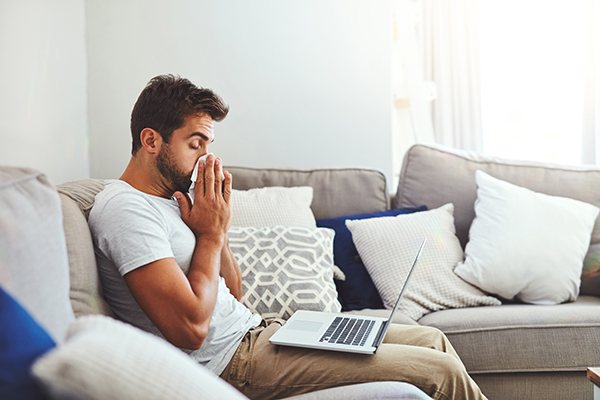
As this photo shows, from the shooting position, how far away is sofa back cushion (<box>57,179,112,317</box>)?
39.3 inches

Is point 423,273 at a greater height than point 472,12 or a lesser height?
lesser

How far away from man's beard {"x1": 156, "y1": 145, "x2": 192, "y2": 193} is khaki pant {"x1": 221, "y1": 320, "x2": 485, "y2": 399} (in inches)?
18.9

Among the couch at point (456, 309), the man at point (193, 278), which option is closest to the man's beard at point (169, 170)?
the man at point (193, 278)

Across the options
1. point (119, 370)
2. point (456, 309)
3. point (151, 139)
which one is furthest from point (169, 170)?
point (456, 309)

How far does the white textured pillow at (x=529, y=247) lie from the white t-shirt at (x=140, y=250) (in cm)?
A: 103

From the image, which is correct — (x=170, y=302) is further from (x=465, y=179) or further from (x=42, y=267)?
(x=465, y=179)

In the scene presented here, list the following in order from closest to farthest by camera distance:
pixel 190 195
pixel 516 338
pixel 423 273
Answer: pixel 190 195
pixel 516 338
pixel 423 273

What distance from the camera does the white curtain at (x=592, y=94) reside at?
3.06 m

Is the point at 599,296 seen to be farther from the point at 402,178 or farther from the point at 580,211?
the point at 402,178

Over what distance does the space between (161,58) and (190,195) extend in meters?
1.36

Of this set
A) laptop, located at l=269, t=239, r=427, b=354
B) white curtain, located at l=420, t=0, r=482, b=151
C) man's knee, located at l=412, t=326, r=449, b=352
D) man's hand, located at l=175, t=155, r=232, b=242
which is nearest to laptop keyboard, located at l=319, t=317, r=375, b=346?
laptop, located at l=269, t=239, r=427, b=354

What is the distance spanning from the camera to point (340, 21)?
2.60 meters

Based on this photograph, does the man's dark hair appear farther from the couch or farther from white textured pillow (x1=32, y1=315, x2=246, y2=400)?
white textured pillow (x1=32, y1=315, x2=246, y2=400)

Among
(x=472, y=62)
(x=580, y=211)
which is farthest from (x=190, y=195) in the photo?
(x=472, y=62)
